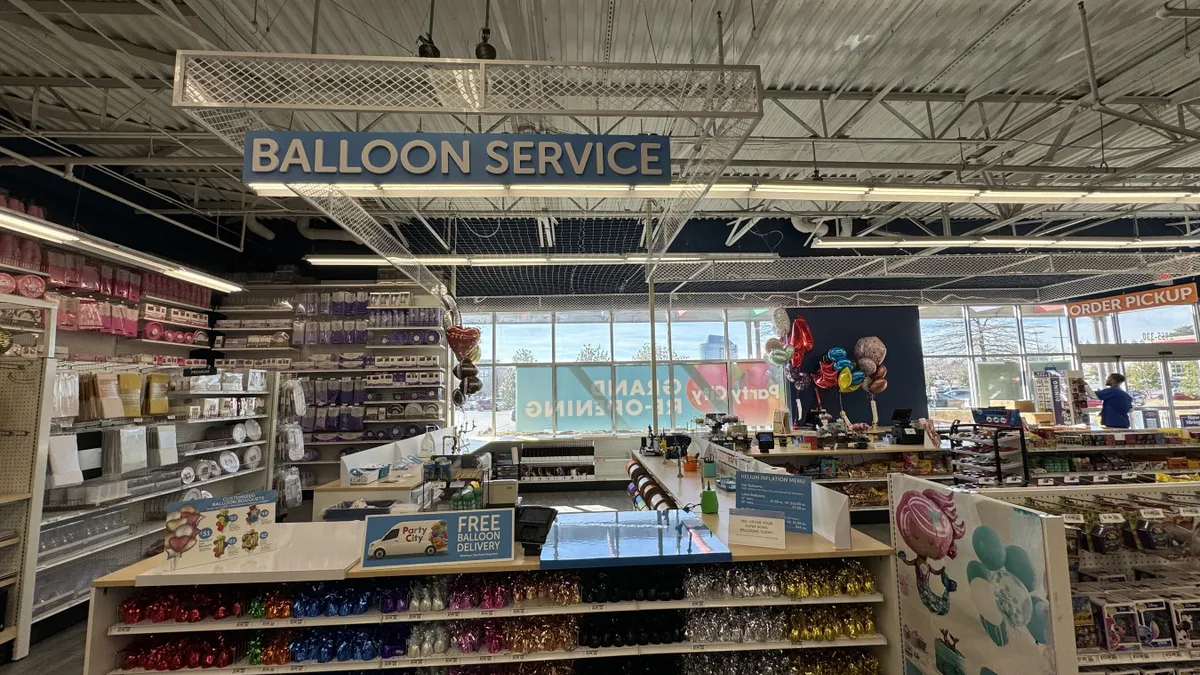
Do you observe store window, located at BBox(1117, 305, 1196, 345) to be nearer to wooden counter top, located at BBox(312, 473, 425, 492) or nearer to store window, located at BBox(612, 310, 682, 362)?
store window, located at BBox(612, 310, 682, 362)

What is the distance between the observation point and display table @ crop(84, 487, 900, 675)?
96.5 inches

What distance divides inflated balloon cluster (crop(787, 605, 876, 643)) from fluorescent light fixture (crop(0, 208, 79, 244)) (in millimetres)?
→ 6978

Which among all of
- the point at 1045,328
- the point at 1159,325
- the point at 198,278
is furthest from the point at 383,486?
the point at 1159,325

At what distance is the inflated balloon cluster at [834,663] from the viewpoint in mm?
2666

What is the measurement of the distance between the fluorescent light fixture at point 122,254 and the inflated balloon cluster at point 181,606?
485cm

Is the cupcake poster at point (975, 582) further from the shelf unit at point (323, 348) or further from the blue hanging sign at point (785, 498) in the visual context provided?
the shelf unit at point (323, 348)

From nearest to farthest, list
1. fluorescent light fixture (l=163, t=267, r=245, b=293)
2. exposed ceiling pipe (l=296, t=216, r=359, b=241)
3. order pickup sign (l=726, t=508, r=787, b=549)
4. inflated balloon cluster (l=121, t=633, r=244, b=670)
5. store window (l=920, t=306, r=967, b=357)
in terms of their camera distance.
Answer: inflated balloon cluster (l=121, t=633, r=244, b=670) < order pickup sign (l=726, t=508, r=787, b=549) < fluorescent light fixture (l=163, t=267, r=245, b=293) < exposed ceiling pipe (l=296, t=216, r=359, b=241) < store window (l=920, t=306, r=967, b=357)

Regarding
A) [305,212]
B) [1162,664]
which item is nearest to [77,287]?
[305,212]

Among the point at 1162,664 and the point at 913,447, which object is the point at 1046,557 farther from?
the point at 913,447

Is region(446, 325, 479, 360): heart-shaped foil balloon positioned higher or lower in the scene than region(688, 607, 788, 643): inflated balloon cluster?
higher

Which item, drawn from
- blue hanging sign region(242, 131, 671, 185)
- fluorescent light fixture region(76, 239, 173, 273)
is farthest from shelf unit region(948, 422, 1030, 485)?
fluorescent light fixture region(76, 239, 173, 273)

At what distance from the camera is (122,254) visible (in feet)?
19.4

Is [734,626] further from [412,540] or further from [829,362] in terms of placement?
[829,362]

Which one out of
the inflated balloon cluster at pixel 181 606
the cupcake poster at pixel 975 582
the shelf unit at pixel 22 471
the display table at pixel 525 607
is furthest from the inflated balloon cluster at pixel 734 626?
the shelf unit at pixel 22 471
